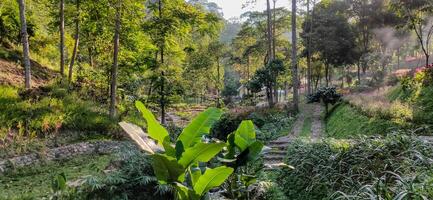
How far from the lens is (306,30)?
96.6ft

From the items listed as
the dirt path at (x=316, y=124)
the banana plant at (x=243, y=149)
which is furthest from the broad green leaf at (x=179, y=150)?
the dirt path at (x=316, y=124)

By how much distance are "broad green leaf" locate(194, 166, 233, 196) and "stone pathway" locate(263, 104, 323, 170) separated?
1802 millimetres

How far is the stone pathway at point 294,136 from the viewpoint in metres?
9.78

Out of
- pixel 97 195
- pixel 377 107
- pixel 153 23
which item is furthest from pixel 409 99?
pixel 97 195

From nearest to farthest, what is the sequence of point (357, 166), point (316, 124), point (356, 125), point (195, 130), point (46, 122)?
point (195, 130)
point (357, 166)
point (46, 122)
point (356, 125)
point (316, 124)

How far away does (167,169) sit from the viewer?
3107 millimetres

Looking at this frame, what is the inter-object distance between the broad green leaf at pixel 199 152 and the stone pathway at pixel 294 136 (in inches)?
74.2

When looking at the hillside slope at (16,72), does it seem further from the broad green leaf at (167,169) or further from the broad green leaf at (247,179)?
the broad green leaf at (167,169)

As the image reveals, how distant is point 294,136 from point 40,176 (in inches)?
322

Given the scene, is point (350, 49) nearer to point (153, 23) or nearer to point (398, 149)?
point (153, 23)

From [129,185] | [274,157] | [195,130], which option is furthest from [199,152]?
[274,157]

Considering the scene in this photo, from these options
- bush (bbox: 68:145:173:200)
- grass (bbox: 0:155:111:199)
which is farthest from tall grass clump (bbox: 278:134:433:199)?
grass (bbox: 0:155:111:199)

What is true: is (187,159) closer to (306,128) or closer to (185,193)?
(185,193)

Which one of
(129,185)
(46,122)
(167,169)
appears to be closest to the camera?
(167,169)
